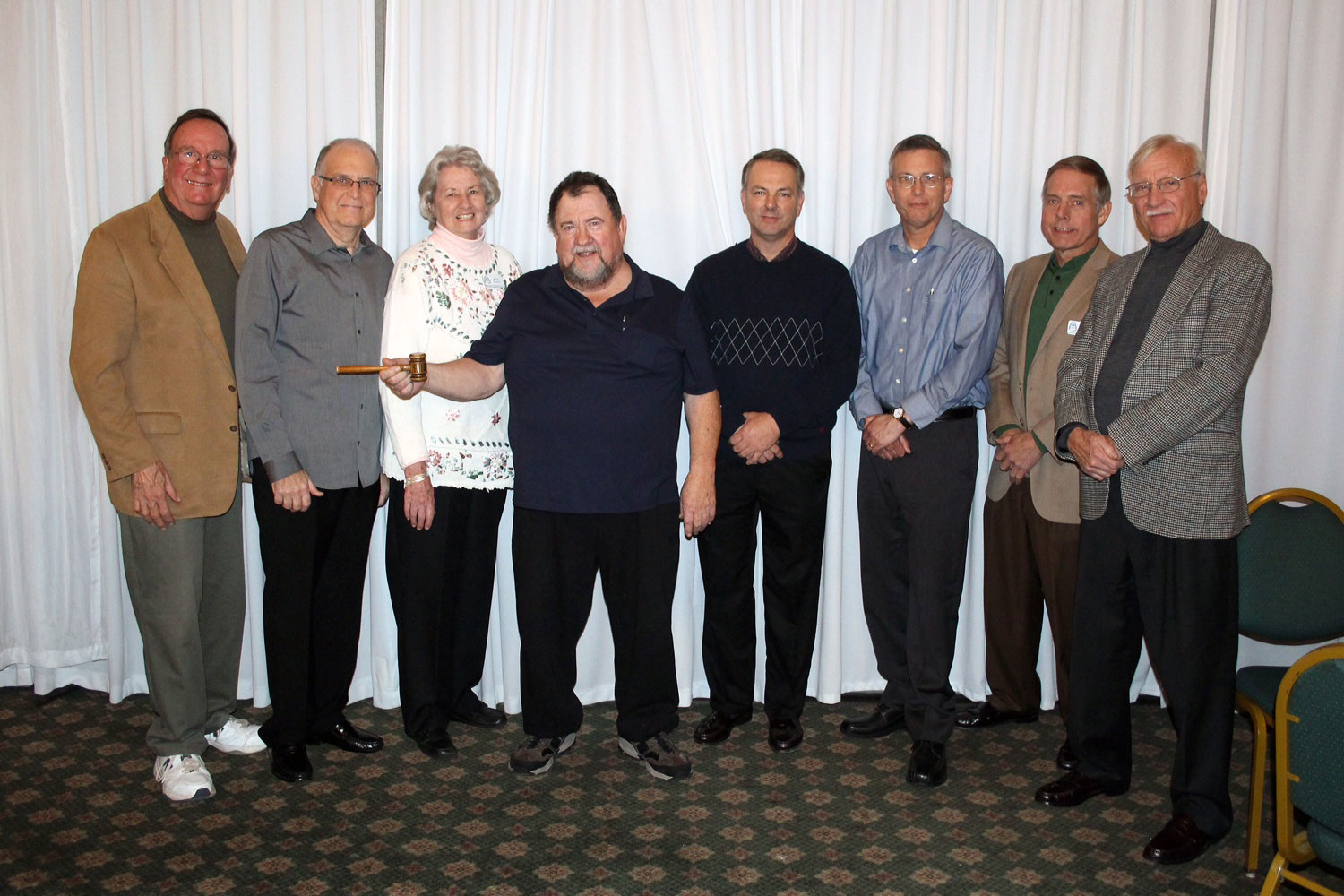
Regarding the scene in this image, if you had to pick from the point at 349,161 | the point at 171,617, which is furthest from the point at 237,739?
the point at 349,161

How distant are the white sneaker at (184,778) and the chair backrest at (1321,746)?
2758 millimetres

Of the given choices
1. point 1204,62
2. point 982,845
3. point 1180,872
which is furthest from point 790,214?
point 1180,872

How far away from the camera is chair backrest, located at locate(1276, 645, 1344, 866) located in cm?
190

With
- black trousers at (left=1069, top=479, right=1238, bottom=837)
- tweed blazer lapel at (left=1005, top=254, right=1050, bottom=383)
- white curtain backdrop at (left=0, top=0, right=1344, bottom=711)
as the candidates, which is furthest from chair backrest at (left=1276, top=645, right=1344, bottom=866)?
white curtain backdrop at (left=0, top=0, right=1344, bottom=711)

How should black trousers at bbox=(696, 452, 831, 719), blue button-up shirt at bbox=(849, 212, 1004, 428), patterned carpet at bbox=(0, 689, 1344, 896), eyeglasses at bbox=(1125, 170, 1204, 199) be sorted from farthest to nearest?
black trousers at bbox=(696, 452, 831, 719)
blue button-up shirt at bbox=(849, 212, 1004, 428)
eyeglasses at bbox=(1125, 170, 1204, 199)
patterned carpet at bbox=(0, 689, 1344, 896)

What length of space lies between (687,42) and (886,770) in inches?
99.0

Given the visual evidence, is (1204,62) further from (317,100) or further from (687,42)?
(317,100)

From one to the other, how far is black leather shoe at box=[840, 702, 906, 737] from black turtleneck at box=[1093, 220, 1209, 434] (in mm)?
1216

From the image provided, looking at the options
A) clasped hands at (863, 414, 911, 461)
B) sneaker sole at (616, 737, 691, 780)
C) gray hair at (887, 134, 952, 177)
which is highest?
gray hair at (887, 134, 952, 177)

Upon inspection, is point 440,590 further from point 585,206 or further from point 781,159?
point 781,159

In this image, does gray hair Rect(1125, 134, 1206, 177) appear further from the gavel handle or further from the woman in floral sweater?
the gavel handle

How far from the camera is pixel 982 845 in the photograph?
275cm

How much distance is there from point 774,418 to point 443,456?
102 cm

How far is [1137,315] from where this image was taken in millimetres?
2801
